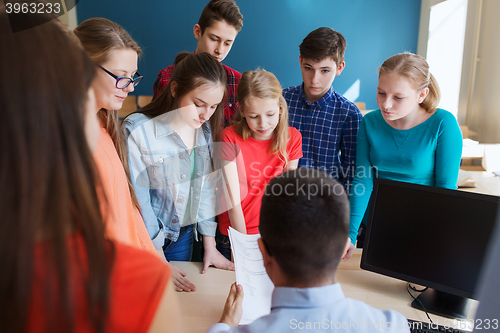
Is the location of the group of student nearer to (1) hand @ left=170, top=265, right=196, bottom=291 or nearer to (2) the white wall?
(1) hand @ left=170, top=265, right=196, bottom=291

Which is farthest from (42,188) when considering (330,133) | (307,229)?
(330,133)

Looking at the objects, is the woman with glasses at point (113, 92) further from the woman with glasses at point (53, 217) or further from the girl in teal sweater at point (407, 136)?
the girl in teal sweater at point (407, 136)

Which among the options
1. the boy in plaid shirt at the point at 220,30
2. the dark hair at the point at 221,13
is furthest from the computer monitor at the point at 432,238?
the dark hair at the point at 221,13

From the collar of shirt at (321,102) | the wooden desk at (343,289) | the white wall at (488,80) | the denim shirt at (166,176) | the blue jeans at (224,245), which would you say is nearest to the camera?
the wooden desk at (343,289)

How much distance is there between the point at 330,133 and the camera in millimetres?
1812

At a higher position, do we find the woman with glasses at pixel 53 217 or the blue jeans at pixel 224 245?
the woman with glasses at pixel 53 217

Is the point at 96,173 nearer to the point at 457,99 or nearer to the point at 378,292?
the point at 378,292

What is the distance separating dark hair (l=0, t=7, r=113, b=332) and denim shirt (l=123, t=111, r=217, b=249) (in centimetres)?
91

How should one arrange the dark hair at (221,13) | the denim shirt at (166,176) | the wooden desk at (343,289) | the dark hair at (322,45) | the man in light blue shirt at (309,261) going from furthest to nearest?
the dark hair at (221,13)
the dark hair at (322,45)
the denim shirt at (166,176)
the wooden desk at (343,289)
the man in light blue shirt at (309,261)

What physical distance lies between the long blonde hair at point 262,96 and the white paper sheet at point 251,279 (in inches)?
23.0

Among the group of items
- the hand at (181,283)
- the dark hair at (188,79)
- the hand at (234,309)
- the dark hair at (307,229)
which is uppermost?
the dark hair at (188,79)

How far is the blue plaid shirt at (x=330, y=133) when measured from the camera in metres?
1.80

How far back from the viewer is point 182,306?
3.59 ft

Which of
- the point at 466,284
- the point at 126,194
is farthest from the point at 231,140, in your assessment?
the point at 466,284
